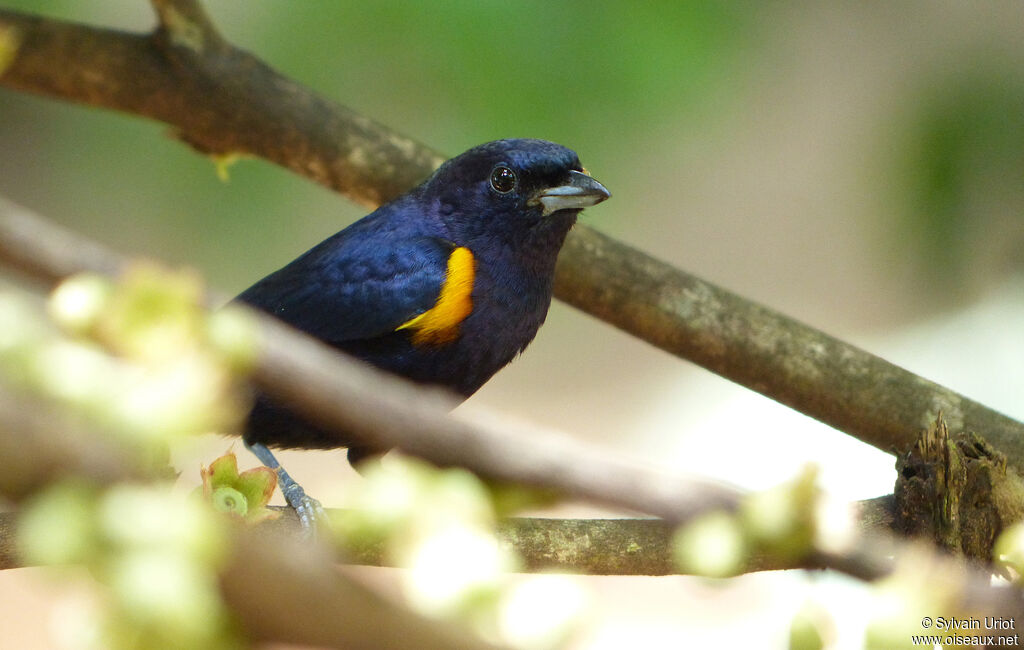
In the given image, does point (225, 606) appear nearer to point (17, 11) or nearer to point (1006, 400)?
point (17, 11)

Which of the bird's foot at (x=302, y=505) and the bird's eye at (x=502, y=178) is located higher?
the bird's eye at (x=502, y=178)

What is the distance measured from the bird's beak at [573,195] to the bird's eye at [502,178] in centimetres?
9

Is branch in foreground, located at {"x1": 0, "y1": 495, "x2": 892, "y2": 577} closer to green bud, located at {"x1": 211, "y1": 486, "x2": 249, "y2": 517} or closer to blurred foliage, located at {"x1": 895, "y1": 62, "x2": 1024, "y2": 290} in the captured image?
green bud, located at {"x1": 211, "y1": 486, "x2": 249, "y2": 517}

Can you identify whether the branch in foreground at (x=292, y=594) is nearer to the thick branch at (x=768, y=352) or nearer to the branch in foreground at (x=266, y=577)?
the branch in foreground at (x=266, y=577)

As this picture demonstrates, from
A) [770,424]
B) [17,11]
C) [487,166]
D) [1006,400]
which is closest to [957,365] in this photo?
[1006,400]

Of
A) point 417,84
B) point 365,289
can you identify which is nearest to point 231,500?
point 365,289

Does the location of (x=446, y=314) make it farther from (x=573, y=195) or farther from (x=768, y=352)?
(x=768, y=352)

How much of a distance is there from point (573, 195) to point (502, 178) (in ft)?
0.75

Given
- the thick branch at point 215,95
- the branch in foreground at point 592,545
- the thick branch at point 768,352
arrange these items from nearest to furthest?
the branch in foreground at point 592,545, the thick branch at point 768,352, the thick branch at point 215,95

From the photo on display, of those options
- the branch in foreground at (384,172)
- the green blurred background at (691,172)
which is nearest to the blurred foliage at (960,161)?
the green blurred background at (691,172)

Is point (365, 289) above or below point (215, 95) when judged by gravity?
below

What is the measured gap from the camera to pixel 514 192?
2.83 metres

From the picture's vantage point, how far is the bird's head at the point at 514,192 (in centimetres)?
277

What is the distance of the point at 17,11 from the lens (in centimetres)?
294
